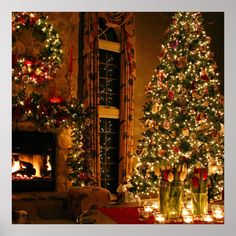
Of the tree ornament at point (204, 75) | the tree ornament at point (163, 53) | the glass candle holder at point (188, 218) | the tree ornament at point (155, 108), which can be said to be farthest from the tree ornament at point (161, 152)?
the glass candle holder at point (188, 218)

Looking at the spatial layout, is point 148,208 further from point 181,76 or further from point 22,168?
point 181,76

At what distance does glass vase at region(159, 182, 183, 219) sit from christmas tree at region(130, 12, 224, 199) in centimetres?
179

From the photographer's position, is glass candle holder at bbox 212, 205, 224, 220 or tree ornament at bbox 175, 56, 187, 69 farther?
tree ornament at bbox 175, 56, 187, 69

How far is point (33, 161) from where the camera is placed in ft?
18.5

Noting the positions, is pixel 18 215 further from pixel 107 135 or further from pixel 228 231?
pixel 228 231

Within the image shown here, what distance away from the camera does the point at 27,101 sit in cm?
565

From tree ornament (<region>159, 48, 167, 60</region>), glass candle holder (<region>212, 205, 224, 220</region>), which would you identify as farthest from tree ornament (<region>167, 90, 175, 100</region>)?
glass candle holder (<region>212, 205, 224, 220</region>)

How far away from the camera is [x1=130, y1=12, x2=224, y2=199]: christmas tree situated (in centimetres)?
560

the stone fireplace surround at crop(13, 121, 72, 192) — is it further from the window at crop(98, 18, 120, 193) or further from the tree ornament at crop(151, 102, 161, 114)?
the tree ornament at crop(151, 102, 161, 114)

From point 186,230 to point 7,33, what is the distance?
8.67 feet

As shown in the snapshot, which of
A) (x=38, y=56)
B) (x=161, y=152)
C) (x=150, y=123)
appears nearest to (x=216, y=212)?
(x=161, y=152)

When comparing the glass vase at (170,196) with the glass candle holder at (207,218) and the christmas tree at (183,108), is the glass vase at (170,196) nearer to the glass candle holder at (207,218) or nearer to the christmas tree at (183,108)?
the glass candle holder at (207,218)

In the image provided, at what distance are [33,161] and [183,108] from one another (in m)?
2.02

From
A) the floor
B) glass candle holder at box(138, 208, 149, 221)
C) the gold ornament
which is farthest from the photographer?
the gold ornament
